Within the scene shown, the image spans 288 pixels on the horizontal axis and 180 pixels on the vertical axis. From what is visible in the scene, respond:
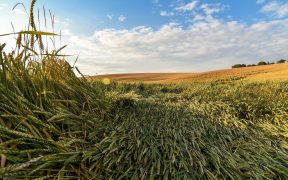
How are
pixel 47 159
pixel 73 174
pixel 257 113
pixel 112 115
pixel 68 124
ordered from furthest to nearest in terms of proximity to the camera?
pixel 257 113 → pixel 112 115 → pixel 68 124 → pixel 73 174 → pixel 47 159

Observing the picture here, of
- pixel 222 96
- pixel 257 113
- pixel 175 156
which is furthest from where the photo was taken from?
pixel 222 96

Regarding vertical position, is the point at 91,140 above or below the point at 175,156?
above

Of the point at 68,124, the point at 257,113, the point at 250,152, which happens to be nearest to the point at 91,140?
the point at 68,124

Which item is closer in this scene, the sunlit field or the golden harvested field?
the sunlit field

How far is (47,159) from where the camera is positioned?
1.72 metres

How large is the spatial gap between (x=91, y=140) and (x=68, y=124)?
11.7 inches

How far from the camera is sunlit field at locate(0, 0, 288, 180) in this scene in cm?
183

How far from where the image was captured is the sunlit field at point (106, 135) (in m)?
1.83

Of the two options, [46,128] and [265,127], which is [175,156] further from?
[265,127]

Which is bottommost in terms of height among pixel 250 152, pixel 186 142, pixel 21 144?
pixel 250 152

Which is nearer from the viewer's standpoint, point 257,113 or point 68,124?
point 68,124

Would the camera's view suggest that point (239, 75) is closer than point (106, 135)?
No

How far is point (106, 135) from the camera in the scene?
7.72ft

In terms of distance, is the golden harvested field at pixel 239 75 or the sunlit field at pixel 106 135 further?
the golden harvested field at pixel 239 75
